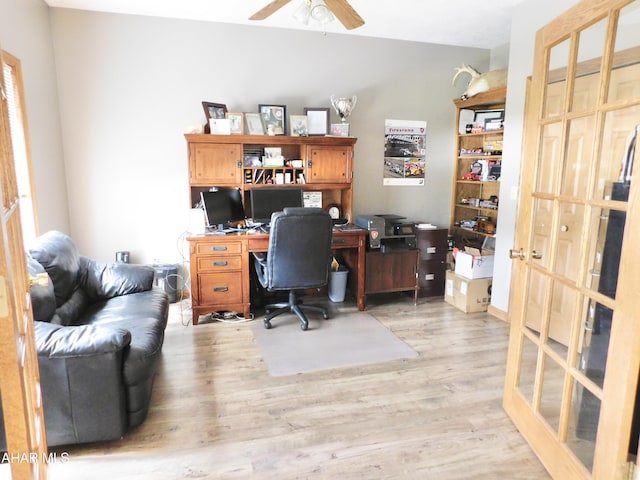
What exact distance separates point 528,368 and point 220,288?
2424 mm

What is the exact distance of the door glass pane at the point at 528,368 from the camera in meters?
1.94

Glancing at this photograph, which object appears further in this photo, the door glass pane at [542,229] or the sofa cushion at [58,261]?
the sofa cushion at [58,261]

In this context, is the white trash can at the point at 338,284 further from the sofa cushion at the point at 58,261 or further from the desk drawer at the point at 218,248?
the sofa cushion at the point at 58,261

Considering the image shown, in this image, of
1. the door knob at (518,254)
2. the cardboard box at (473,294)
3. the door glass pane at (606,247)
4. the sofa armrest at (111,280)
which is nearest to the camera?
the door glass pane at (606,247)

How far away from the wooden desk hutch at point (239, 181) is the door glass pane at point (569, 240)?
6.86 ft

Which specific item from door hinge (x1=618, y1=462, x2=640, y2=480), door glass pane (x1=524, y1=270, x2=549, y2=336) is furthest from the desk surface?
door hinge (x1=618, y1=462, x2=640, y2=480)

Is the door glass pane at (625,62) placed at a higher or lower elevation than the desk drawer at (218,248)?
higher

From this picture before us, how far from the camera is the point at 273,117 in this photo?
389cm

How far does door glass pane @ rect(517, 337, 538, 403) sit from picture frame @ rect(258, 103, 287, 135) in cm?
279

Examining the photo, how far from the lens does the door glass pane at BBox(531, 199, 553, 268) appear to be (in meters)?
1.82

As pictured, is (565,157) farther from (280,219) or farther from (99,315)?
(99,315)

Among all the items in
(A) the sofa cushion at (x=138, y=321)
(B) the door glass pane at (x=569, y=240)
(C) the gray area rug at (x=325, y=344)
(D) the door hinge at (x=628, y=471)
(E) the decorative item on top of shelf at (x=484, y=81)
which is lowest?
(C) the gray area rug at (x=325, y=344)

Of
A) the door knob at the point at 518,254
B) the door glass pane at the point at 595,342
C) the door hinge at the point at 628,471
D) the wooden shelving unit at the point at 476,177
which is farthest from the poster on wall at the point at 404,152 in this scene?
the door hinge at the point at 628,471

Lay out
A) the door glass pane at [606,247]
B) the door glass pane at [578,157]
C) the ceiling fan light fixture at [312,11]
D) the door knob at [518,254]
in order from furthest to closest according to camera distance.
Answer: the ceiling fan light fixture at [312,11]
the door knob at [518,254]
the door glass pane at [578,157]
the door glass pane at [606,247]
